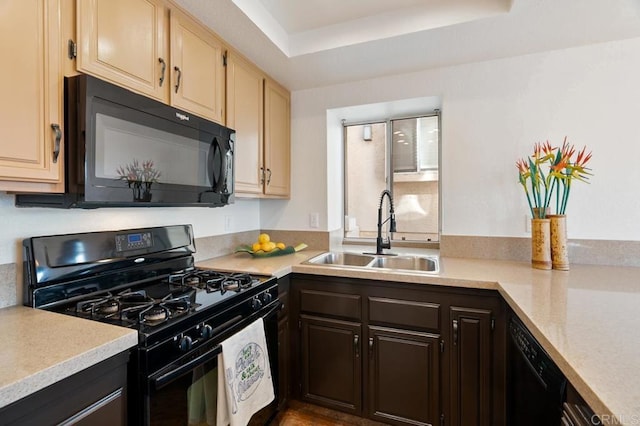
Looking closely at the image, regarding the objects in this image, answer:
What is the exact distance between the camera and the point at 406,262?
2.19 metres

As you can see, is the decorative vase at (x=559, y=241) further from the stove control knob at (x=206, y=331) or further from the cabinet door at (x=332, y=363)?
the stove control knob at (x=206, y=331)

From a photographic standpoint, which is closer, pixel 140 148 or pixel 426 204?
pixel 140 148

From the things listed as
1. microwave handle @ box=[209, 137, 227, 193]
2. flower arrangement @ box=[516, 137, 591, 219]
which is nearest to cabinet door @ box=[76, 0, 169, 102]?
microwave handle @ box=[209, 137, 227, 193]

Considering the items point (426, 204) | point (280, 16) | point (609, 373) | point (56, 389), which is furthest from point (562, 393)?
point (280, 16)

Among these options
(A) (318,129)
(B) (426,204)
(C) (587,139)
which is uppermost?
(A) (318,129)

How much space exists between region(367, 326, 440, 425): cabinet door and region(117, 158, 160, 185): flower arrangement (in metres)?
1.35

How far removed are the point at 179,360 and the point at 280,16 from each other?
1855 mm

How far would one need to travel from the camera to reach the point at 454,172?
2.16 m

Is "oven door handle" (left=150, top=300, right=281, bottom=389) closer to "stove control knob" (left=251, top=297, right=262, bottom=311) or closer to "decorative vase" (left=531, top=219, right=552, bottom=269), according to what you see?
"stove control knob" (left=251, top=297, right=262, bottom=311)

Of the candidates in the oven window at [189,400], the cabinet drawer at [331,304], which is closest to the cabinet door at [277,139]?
the cabinet drawer at [331,304]

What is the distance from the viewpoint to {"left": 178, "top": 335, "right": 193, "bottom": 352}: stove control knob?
1065mm

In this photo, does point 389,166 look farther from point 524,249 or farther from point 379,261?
point 524,249

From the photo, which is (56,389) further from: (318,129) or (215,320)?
(318,129)

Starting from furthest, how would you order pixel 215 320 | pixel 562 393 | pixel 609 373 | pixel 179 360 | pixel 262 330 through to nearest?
pixel 262 330 → pixel 215 320 → pixel 179 360 → pixel 562 393 → pixel 609 373
